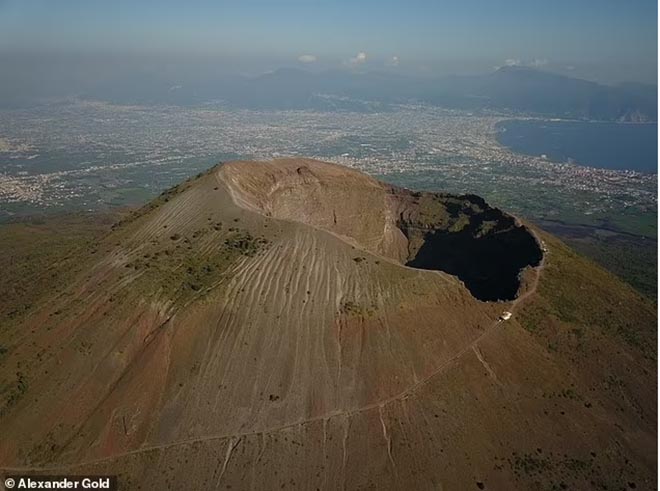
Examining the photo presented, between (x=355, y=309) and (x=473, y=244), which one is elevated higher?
(x=355, y=309)

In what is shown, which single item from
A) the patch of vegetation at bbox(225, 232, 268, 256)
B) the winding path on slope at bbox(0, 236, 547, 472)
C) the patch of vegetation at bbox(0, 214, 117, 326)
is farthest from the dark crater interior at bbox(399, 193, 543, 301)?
the patch of vegetation at bbox(0, 214, 117, 326)

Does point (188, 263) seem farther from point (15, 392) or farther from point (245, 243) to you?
point (15, 392)

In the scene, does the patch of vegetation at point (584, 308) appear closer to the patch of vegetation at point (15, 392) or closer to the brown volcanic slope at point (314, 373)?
the brown volcanic slope at point (314, 373)

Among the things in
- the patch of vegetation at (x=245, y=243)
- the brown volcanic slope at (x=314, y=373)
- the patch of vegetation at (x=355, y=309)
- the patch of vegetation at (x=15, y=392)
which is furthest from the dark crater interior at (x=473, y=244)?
the patch of vegetation at (x=15, y=392)

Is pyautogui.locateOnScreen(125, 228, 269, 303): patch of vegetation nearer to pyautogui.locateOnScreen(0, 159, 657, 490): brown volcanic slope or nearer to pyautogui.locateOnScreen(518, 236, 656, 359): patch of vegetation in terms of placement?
pyautogui.locateOnScreen(0, 159, 657, 490): brown volcanic slope

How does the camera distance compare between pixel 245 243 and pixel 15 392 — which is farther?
pixel 245 243

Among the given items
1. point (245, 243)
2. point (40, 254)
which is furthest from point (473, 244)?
point (40, 254)

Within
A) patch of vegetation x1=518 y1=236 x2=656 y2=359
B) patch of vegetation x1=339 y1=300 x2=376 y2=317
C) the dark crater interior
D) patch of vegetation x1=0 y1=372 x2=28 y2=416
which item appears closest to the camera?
patch of vegetation x1=0 y1=372 x2=28 y2=416
